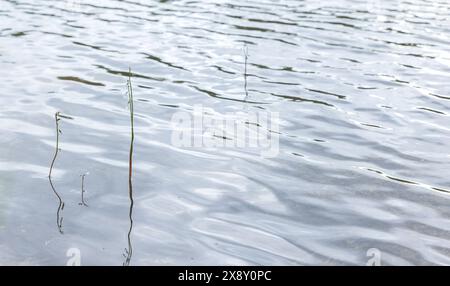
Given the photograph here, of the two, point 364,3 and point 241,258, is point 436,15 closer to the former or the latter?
point 364,3

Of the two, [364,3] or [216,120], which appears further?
[364,3]

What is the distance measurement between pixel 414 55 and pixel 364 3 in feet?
21.4

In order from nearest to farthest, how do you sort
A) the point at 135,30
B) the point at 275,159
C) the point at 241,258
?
the point at 241,258, the point at 275,159, the point at 135,30

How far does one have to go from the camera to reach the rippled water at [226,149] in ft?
15.1

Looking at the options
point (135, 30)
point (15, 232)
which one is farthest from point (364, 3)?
point (15, 232)

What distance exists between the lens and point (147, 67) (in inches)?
387

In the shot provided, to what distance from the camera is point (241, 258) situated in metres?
4.35

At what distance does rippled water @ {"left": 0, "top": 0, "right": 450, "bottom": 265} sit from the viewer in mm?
4598

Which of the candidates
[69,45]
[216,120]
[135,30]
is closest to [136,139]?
[216,120]

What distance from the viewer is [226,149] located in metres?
6.55
